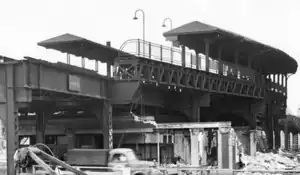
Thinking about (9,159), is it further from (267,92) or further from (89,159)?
(267,92)

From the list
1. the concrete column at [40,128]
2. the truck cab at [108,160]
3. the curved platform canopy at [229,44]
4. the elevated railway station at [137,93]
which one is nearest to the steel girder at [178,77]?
the elevated railway station at [137,93]

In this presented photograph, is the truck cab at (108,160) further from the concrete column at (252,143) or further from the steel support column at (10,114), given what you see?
the concrete column at (252,143)

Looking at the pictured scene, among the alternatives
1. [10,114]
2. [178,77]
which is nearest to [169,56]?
[178,77]

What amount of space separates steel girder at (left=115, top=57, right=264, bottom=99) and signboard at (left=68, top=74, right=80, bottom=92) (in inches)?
238

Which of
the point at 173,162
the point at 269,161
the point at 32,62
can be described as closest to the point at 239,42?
the point at 269,161

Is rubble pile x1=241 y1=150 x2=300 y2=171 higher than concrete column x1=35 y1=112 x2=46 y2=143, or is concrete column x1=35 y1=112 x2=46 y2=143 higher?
concrete column x1=35 y1=112 x2=46 y2=143

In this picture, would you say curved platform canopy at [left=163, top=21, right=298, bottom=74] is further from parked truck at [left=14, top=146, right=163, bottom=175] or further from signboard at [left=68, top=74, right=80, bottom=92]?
parked truck at [left=14, top=146, right=163, bottom=175]

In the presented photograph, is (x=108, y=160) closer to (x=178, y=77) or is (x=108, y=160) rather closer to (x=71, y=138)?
(x=178, y=77)

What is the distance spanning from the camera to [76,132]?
1863 inches

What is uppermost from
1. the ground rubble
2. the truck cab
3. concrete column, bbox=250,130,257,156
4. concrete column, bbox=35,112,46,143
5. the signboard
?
the signboard

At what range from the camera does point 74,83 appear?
113 feet

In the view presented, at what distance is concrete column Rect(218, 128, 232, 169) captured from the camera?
3894 cm

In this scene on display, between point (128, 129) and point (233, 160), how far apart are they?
8.21 m

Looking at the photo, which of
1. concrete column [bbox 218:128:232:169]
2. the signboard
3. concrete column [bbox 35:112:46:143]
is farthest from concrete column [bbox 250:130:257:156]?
the signboard
